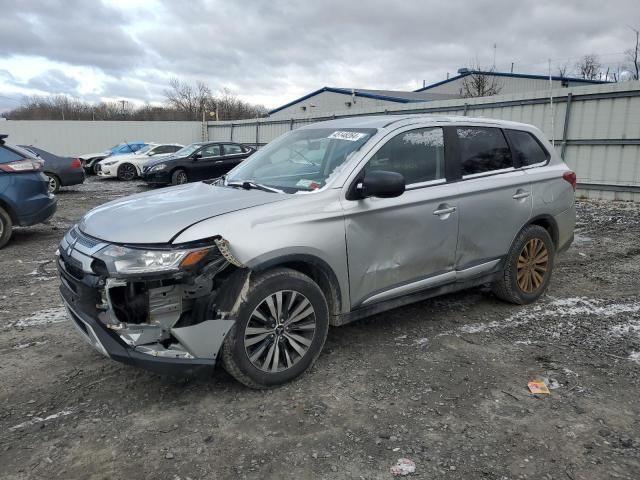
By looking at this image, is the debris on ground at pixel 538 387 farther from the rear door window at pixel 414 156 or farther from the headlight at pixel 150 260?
the headlight at pixel 150 260

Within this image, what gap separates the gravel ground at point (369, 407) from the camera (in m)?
2.64

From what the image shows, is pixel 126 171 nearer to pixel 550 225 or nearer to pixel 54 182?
pixel 54 182

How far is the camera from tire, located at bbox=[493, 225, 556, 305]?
4.73 metres

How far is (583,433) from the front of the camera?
9.52 feet

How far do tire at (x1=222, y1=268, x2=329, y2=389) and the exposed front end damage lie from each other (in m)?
0.13

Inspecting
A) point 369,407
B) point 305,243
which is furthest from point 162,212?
point 369,407

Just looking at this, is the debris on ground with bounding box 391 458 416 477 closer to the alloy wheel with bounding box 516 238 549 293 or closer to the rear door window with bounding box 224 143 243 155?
the alloy wheel with bounding box 516 238 549 293

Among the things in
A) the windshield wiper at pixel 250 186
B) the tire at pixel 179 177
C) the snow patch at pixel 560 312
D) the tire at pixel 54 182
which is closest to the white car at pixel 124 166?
the tire at pixel 179 177

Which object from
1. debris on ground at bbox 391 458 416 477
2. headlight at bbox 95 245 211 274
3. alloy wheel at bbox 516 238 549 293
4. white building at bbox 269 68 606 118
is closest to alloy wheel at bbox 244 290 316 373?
headlight at bbox 95 245 211 274

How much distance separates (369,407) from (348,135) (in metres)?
2.06

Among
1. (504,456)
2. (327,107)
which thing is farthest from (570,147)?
(327,107)

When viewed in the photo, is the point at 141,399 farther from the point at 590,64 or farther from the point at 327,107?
the point at 590,64

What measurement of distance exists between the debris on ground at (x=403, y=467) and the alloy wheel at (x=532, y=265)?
2693mm

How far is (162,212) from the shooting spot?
325 centimetres
